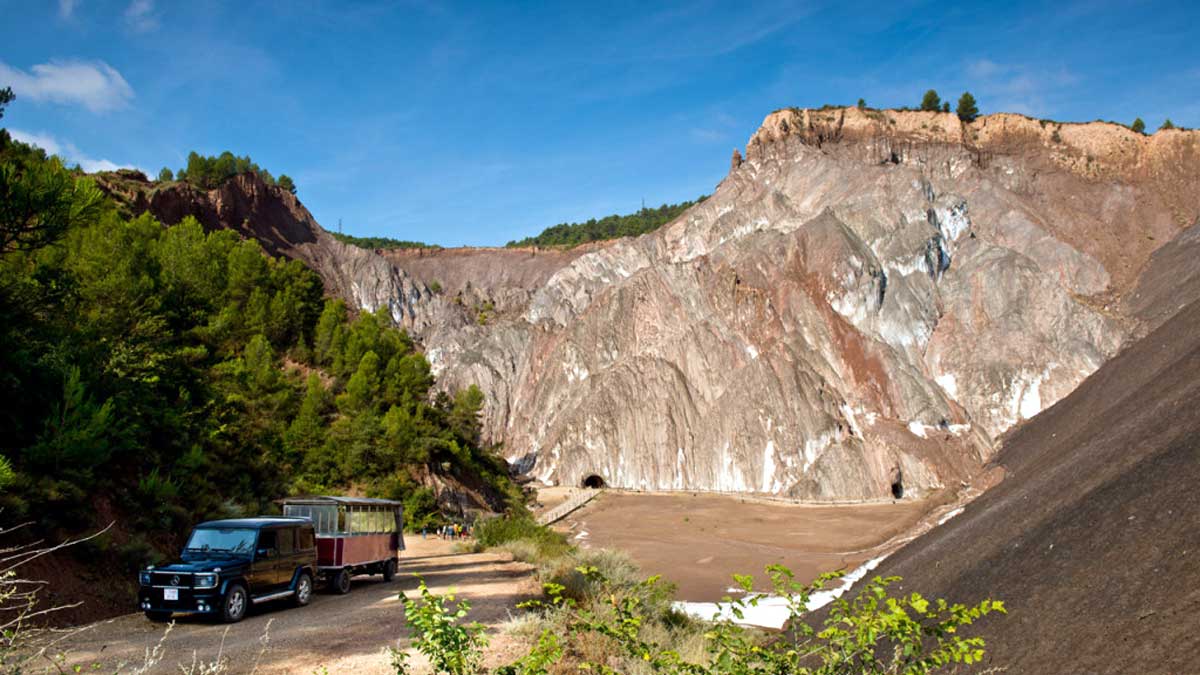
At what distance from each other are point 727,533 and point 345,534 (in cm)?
3065

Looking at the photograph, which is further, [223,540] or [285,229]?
[285,229]

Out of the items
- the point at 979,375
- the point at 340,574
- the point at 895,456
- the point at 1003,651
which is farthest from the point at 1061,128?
the point at 340,574

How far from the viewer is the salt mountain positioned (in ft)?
199

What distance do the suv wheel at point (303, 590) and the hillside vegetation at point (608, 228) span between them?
425 ft

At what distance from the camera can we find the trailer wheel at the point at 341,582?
15.6m

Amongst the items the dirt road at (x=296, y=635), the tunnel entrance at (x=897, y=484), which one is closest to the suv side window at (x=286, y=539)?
A: the dirt road at (x=296, y=635)

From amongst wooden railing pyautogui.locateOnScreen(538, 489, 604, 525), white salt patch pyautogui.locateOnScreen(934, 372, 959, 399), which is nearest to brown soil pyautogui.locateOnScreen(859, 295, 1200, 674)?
wooden railing pyautogui.locateOnScreen(538, 489, 604, 525)

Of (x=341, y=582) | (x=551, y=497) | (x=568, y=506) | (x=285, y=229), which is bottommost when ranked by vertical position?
(x=568, y=506)

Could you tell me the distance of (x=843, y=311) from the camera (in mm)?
68500

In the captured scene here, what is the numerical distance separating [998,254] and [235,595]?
238 feet

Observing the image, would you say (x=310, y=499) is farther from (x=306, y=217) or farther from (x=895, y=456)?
(x=306, y=217)

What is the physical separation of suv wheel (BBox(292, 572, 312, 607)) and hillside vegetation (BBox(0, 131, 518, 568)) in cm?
340

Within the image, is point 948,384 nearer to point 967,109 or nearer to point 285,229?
point 967,109

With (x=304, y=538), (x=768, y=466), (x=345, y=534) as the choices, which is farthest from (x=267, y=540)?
(x=768, y=466)
